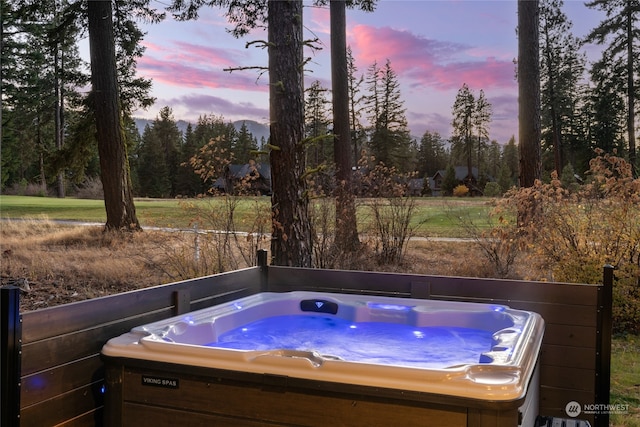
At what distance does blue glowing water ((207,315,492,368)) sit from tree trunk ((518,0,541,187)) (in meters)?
3.47

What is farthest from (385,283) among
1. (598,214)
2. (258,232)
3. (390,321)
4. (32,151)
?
(32,151)

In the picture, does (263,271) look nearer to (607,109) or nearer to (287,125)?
(287,125)

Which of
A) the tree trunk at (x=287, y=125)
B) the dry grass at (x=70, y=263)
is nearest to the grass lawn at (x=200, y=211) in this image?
the tree trunk at (x=287, y=125)

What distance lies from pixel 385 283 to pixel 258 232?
5.67 feet

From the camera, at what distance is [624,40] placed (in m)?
11.5

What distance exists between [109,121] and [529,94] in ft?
16.2

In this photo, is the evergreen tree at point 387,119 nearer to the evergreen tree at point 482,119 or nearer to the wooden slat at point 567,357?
the evergreen tree at point 482,119

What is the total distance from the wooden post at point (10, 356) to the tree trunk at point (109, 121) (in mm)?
5418

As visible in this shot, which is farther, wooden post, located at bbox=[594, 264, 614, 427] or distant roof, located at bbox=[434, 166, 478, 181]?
distant roof, located at bbox=[434, 166, 478, 181]

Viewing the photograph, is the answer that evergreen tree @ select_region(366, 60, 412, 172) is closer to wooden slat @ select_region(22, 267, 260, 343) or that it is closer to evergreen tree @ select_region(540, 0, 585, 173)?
evergreen tree @ select_region(540, 0, 585, 173)

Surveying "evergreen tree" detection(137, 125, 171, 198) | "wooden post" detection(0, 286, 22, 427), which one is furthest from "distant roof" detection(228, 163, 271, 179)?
"evergreen tree" detection(137, 125, 171, 198)

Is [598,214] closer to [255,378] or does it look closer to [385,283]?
[385,283]

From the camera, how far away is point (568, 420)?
2516 millimetres

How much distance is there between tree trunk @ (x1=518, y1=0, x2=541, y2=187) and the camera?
563 cm
